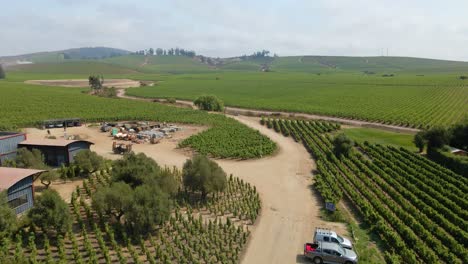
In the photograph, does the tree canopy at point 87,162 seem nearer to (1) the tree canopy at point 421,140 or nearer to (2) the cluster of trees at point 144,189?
(2) the cluster of trees at point 144,189

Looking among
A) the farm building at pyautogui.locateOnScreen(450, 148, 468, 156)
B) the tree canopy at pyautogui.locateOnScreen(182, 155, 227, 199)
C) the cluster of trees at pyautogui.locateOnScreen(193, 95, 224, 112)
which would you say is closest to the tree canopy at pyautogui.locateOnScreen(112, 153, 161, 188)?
the tree canopy at pyautogui.locateOnScreen(182, 155, 227, 199)

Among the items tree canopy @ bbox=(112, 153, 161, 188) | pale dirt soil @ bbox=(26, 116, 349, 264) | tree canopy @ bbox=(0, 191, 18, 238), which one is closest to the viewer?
tree canopy @ bbox=(0, 191, 18, 238)

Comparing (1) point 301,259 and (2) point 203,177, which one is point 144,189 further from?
(1) point 301,259

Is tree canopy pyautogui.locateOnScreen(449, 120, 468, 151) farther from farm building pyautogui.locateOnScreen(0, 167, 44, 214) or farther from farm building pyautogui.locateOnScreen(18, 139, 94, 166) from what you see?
farm building pyautogui.locateOnScreen(0, 167, 44, 214)

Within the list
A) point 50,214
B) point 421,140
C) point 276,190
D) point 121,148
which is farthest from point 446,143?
point 50,214

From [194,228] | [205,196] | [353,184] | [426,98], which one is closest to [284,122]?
[353,184]

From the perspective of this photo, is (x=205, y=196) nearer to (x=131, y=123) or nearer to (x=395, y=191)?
(x=395, y=191)
